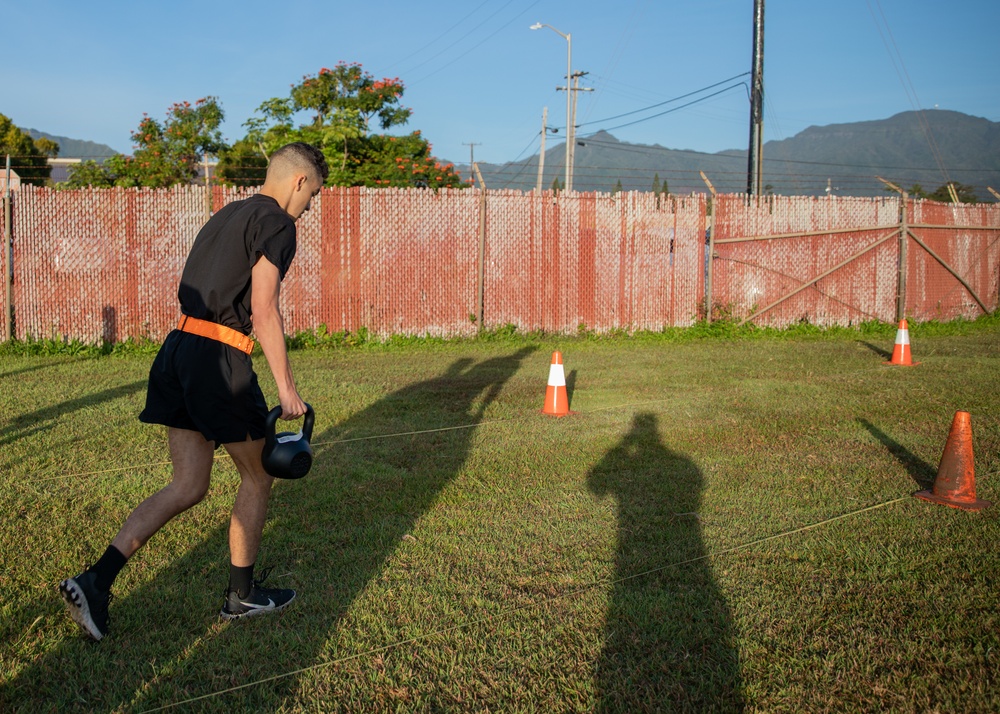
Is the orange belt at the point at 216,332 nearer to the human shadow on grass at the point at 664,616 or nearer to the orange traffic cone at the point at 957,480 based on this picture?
the human shadow on grass at the point at 664,616

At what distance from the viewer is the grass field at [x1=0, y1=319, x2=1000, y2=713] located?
2.91 meters

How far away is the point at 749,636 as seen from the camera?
3229mm

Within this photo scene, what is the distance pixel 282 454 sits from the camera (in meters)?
3.27

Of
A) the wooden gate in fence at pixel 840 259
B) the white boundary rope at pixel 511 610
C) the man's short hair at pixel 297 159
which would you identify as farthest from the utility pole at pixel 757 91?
the man's short hair at pixel 297 159

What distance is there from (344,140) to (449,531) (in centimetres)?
1282

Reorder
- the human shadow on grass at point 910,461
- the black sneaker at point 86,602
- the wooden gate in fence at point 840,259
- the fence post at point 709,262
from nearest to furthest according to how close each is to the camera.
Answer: the black sneaker at point 86,602 → the human shadow on grass at point 910,461 → the fence post at point 709,262 → the wooden gate in fence at point 840,259

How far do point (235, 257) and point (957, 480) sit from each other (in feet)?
13.9

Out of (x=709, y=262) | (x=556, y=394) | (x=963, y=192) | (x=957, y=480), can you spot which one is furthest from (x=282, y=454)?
(x=963, y=192)

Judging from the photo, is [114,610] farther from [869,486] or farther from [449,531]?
[869,486]

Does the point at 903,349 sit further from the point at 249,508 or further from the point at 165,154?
the point at 165,154

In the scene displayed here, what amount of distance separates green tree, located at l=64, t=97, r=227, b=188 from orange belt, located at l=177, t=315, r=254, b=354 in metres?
16.3

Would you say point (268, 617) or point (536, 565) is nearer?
point (268, 617)

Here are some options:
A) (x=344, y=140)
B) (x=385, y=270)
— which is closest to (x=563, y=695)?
(x=385, y=270)

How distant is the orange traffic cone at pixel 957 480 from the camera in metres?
4.81
